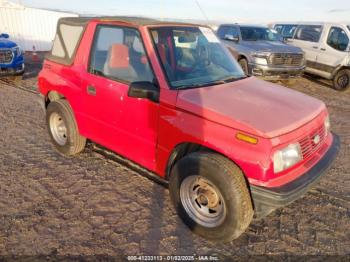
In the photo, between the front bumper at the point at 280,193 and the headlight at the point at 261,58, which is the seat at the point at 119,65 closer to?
the front bumper at the point at 280,193

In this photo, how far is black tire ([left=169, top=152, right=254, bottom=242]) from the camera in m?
2.77

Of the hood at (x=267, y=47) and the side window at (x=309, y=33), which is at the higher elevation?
the side window at (x=309, y=33)

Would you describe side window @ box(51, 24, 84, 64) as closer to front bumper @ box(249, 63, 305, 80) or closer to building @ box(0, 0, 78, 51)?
front bumper @ box(249, 63, 305, 80)

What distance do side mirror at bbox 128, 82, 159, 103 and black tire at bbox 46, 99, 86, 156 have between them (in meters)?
1.63

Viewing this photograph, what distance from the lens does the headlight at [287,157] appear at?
106 inches

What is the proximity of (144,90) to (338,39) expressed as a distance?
10.1 m

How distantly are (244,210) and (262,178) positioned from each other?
0.36 metres

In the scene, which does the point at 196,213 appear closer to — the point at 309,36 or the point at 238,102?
the point at 238,102

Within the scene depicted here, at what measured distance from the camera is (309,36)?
11.8 metres

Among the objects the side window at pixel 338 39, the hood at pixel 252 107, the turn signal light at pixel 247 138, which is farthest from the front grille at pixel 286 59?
the turn signal light at pixel 247 138

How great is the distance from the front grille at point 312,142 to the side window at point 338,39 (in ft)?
28.7

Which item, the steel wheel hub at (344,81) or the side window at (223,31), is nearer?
the steel wheel hub at (344,81)

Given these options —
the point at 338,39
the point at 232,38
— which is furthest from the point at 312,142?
the point at 338,39

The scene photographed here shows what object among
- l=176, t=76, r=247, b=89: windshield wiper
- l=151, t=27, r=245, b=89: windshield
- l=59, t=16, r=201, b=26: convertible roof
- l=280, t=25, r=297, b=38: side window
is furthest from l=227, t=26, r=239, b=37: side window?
l=176, t=76, r=247, b=89: windshield wiper
